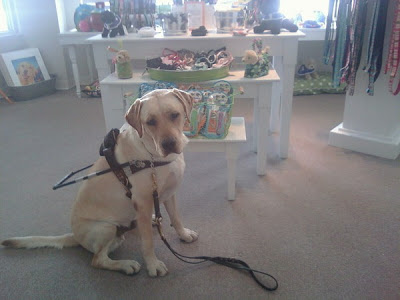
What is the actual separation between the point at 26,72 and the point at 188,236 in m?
3.32

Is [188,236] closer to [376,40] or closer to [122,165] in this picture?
[122,165]

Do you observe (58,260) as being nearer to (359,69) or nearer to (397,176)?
(397,176)

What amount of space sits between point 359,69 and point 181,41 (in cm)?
120

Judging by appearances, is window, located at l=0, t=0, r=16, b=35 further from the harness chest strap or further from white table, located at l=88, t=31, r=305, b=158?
the harness chest strap

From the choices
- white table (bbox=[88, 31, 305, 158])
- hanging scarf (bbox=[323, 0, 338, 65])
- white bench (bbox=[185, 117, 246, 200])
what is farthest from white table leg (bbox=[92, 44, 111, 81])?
hanging scarf (bbox=[323, 0, 338, 65])

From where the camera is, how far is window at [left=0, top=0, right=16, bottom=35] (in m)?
4.16

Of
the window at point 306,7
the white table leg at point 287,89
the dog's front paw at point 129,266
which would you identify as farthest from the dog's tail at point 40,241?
the window at point 306,7

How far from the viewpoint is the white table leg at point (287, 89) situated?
2.30 metres

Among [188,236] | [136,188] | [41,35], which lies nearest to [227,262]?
[188,236]

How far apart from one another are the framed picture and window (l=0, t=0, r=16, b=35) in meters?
0.33

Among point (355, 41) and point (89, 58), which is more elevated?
point (355, 41)

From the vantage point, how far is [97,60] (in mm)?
2350

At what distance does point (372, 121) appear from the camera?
2.54 metres

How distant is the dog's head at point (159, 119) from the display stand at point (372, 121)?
5.43ft
